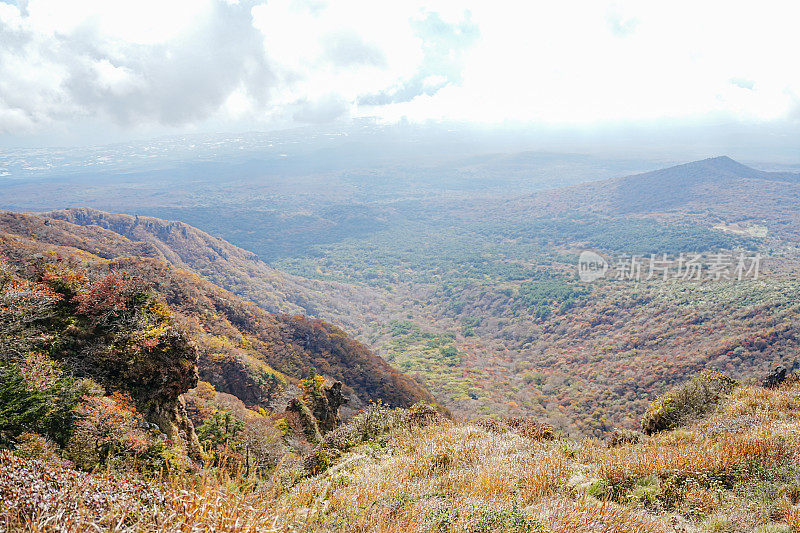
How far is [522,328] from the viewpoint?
9319cm

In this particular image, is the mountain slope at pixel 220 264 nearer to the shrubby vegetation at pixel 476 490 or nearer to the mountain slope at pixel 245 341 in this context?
the mountain slope at pixel 245 341

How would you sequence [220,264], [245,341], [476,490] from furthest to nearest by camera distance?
[220,264] → [245,341] → [476,490]

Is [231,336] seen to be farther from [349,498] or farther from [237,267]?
[237,267]

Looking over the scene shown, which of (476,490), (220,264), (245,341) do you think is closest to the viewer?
(476,490)

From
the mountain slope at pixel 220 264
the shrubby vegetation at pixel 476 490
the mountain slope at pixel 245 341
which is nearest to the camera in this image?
the shrubby vegetation at pixel 476 490

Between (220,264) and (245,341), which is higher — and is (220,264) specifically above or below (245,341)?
below

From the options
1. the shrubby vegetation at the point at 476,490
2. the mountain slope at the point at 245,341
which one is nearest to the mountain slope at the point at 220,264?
the mountain slope at the point at 245,341

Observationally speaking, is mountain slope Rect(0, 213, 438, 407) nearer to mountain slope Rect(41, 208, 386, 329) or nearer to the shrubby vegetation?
the shrubby vegetation

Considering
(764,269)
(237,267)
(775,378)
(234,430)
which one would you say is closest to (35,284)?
(234,430)

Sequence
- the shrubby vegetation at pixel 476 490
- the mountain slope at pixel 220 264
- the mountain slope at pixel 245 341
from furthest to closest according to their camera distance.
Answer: the mountain slope at pixel 220 264 < the mountain slope at pixel 245 341 < the shrubby vegetation at pixel 476 490

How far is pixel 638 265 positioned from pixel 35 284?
424 ft

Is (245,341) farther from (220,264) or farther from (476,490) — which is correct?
(220,264)

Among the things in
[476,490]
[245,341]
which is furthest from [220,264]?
[476,490]

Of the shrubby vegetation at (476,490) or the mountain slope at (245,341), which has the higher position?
the shrubby vegetation at (476,490)
